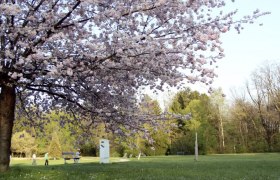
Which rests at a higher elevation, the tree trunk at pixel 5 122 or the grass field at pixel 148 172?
the tree trunk at pixel 5 122

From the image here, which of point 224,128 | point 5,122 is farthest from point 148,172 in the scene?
point 224,128

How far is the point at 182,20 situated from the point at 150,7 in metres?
0.84

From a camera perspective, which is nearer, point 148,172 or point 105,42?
point 105,42

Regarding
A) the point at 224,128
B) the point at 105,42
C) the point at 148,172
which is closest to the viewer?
the point at 105,42

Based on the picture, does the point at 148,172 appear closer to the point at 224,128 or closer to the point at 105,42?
the point at 105,42

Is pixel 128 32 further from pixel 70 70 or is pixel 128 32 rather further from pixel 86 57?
pixel 70 70

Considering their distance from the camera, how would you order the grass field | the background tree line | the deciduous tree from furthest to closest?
the background tree line
the grass field
the deciduous tree

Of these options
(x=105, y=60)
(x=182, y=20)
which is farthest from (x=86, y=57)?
(x=182, y=20)

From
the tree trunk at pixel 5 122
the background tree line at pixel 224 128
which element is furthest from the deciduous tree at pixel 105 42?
the background tree line at pixel 224 128

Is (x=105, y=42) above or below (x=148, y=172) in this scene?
above

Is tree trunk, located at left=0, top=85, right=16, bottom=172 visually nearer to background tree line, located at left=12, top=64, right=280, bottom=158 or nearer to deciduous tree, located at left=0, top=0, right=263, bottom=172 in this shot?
deciduous tree, located at left=0, top=0, right=263, bottom=172

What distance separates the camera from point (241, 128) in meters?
72.4

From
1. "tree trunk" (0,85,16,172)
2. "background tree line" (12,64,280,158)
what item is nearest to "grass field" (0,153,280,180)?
"tree trunk" (0,85,16,172)

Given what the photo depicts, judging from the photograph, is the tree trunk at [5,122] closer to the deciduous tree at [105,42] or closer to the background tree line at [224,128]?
the deciduous tree at [105,42]
